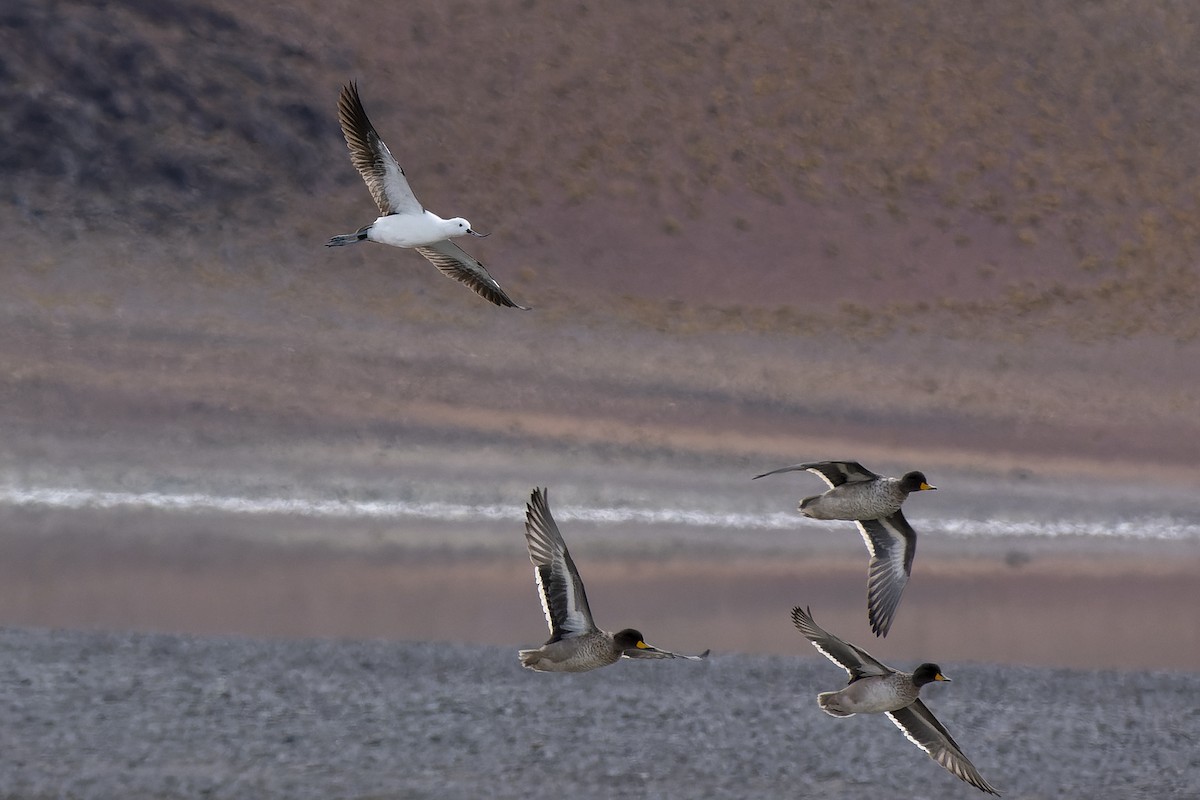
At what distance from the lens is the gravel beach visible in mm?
22828

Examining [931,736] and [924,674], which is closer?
[931,736]

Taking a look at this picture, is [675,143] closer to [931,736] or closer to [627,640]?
[627,640]

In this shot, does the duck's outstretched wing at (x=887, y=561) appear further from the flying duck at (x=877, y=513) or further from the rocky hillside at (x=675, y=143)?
the rocky hillside at (x=675, y=143)

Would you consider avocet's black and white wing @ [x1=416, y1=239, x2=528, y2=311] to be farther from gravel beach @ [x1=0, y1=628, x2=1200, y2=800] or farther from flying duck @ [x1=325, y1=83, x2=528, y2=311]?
gravel beach @ [x1=0, y1=628, x2=1200, y2=800]

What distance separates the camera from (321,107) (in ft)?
151

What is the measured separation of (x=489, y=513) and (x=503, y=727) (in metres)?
10.6

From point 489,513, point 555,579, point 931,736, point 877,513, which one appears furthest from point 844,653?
point 489,513

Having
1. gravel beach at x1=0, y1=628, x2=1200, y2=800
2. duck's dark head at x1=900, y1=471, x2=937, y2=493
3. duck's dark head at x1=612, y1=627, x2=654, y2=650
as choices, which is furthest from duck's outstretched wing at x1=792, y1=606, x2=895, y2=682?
gravel beach at x1=0, y1=628, x2=1200, y2=800

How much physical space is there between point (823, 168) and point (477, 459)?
1440 centimetres

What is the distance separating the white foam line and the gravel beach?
6684 mm

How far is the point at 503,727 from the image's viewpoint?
2462cm

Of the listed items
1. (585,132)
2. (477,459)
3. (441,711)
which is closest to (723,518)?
(477,459)

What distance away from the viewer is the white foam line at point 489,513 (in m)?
34.6

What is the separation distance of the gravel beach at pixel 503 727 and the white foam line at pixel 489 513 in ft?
21.9
